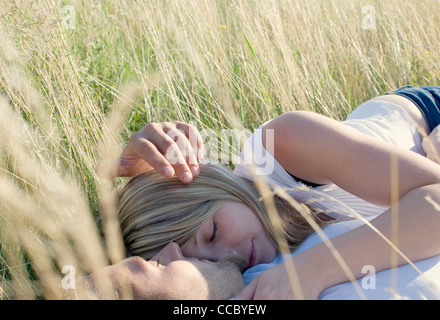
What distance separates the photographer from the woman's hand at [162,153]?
1647mm

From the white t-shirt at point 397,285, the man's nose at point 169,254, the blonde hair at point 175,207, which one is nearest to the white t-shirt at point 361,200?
the white t-shirt at point 397,285

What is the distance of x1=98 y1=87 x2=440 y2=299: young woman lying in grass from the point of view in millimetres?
1377

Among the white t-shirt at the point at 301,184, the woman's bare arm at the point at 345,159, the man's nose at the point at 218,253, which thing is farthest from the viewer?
the white t-shirt at the point at 301,184

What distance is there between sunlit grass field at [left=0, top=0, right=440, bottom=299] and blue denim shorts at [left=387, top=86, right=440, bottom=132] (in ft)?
1.44

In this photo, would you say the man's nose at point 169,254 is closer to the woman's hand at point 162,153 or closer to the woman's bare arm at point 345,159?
the woman's hand at point 162,153

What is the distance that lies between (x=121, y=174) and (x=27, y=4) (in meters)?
0.92

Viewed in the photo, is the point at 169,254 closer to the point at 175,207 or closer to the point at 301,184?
the point at 175,207

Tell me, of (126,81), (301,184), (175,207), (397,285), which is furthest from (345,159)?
(126,81)

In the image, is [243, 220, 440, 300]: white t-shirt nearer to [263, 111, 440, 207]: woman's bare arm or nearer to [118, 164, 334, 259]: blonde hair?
[263, 111, 440, 207]: woman's bare arm

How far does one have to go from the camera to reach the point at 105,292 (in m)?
1.28

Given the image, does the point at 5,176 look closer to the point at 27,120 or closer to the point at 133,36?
the point at 27,120

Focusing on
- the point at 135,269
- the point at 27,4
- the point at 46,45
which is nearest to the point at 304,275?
the point at 135,269

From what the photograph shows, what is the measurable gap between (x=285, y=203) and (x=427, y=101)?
957 mm

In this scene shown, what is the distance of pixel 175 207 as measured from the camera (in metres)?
1.68
